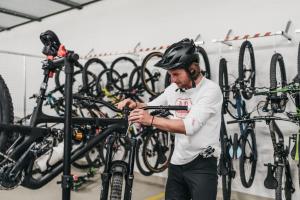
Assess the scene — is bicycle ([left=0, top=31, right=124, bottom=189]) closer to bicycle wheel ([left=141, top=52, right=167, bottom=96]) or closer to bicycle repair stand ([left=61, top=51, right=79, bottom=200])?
bicycle repair stand ([left=61, top=51, right=79, bottom=200])

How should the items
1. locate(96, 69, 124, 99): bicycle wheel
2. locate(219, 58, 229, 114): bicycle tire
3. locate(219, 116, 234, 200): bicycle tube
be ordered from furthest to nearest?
1. locate(96, 69, 124, 99): bicycle wheel
2. locate(219, 58, 229, 114): bicycle tire
3. locate(219, 116, 234, 200): bicycle tube

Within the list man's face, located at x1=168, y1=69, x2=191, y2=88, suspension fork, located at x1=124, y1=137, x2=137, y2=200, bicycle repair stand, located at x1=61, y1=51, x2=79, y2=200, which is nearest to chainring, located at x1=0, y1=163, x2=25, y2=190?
bicycle repair stand, located at x1=61, y1=51, x2=79, y2=200

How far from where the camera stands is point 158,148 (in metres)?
4.43

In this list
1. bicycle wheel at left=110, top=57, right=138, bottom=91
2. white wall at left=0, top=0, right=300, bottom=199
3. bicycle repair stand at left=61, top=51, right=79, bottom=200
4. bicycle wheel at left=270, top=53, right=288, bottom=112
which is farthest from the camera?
bicycle wheel at left=110, top=57, right=138, bottom=91

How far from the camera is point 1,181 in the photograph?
1.70 metres

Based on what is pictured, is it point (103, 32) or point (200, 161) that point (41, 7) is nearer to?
point (103, 32)

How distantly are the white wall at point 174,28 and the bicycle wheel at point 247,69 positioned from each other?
0.47 feet

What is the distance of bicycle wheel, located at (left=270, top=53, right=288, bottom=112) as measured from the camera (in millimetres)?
2977

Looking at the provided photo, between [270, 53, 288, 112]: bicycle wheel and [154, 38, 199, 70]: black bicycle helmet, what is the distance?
1310mm

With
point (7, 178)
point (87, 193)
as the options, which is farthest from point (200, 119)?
point (87, 193)

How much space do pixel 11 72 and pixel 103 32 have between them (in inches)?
130

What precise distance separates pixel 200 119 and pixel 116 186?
0.70 metres

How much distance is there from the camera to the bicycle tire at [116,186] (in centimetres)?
187

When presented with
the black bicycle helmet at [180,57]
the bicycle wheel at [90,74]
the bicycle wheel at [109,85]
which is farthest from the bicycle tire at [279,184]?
the bicycle wheel at [90,74]
